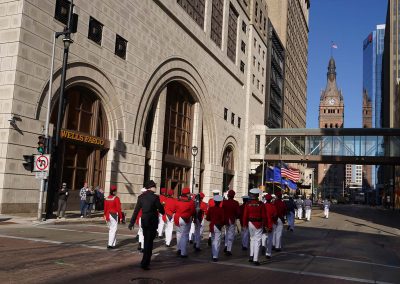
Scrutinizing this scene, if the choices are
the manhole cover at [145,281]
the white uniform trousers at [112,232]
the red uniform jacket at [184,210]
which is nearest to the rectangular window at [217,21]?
the red uniform jacket at [184,210]

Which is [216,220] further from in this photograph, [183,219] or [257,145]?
[257,145]

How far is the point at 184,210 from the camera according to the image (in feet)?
41.4

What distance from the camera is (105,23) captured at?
27.9m

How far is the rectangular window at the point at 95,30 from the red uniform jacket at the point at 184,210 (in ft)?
56.6

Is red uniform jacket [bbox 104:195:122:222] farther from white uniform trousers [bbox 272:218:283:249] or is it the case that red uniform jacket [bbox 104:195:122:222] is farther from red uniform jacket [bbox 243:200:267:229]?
white uniform trousers [bbox 272:218:283:249]

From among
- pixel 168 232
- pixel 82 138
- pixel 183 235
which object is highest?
pixel 82 138

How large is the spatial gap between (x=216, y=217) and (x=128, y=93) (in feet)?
63.5

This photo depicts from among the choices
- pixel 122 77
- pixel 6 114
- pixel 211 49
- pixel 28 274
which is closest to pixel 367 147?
pixel 211 49

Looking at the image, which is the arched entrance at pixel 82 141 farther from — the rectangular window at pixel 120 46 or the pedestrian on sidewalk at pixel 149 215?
the pedestrian on sidewalk at pixel 149 215

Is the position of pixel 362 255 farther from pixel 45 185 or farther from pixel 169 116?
pixel 169 116

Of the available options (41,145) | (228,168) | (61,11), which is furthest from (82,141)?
(228,168)

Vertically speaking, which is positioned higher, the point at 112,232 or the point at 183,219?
the point at 183,219

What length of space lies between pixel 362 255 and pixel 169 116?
25.8 meters

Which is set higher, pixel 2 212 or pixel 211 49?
pixel 211 49
